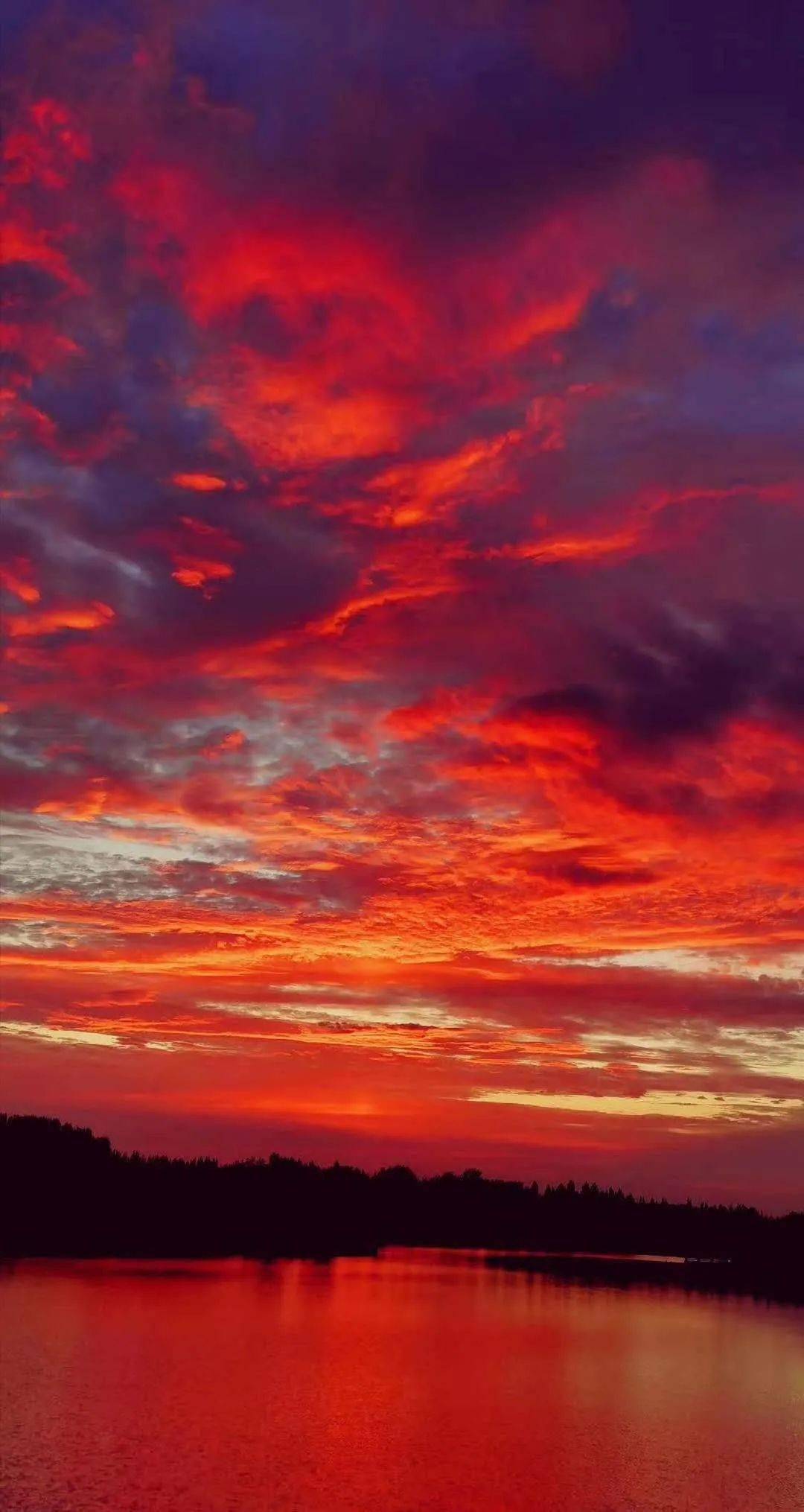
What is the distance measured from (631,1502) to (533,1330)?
53.1 meters

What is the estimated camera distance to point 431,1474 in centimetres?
4284

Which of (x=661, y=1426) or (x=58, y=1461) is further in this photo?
(x=661, y=1426)

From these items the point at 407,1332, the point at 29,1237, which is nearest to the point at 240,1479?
the point at 407,1332

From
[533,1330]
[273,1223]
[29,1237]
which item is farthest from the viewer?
[273,1223]

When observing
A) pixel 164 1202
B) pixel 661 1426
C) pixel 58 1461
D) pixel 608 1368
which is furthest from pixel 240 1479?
pixel 164 1202

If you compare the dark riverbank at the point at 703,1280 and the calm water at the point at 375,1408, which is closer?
the calm water at the point at 375,1408

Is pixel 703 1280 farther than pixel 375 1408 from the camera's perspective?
Yes

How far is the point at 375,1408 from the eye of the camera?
54.4m

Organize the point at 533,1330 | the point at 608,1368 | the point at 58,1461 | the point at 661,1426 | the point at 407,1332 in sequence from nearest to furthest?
1. the point at 58,1461
2. the point at 661,1426
3. the point at 608,1368
4. the point at 407,1332
5. the point at 533,1330

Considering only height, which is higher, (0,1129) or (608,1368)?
(0,1129)

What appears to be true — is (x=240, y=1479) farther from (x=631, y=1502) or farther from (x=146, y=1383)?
(x=146, y=1383)

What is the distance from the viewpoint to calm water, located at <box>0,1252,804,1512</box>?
39.6 metres

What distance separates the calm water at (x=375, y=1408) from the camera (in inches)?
1560

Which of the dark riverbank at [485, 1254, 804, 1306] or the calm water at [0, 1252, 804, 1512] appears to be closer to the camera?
the calm water at [0, 1252, 804, 1512]
